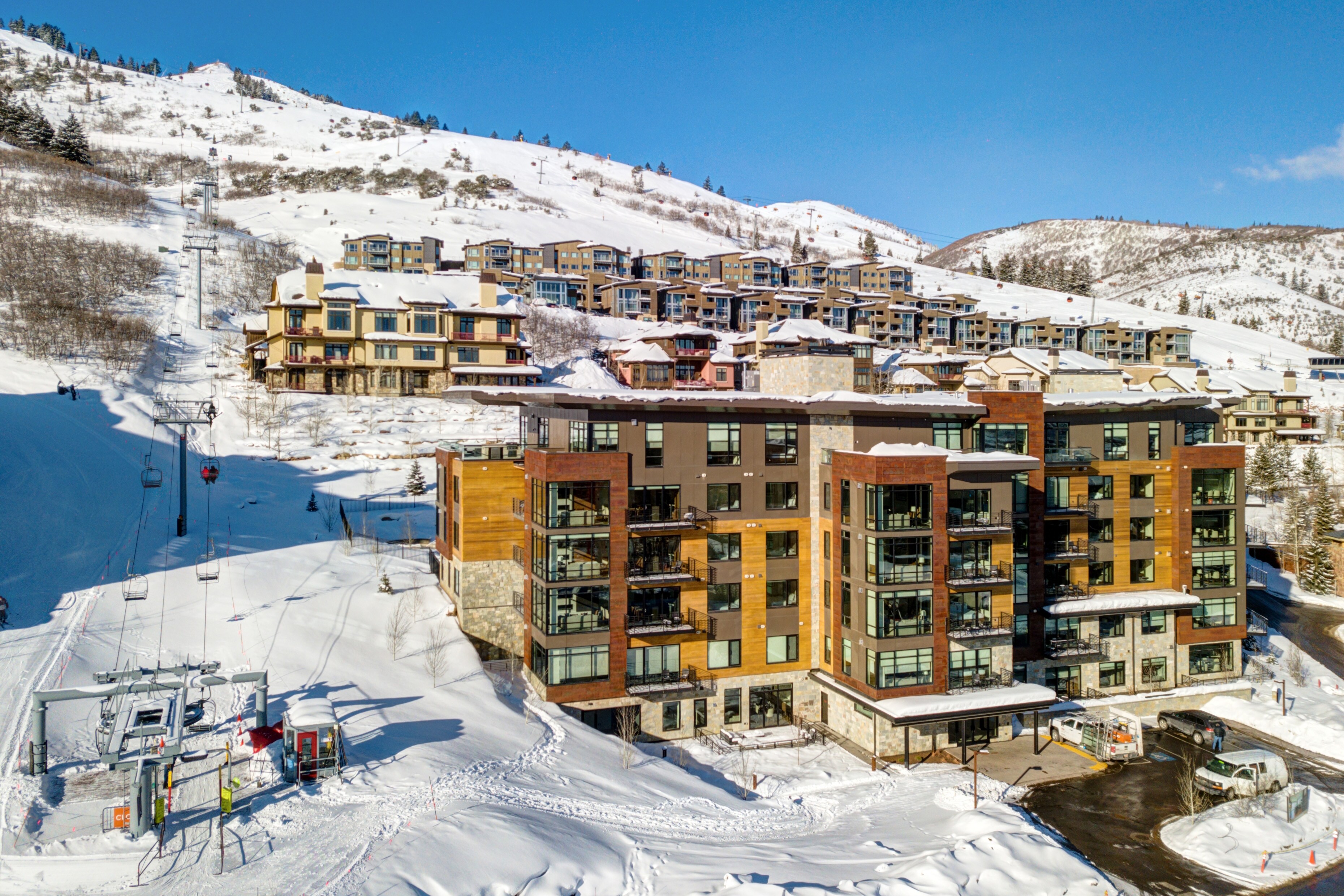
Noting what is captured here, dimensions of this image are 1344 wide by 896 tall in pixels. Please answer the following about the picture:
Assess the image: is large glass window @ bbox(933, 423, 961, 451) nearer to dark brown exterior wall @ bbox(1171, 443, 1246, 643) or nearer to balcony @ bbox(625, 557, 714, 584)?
balcony @ bbox(625, 557, 714, 584)

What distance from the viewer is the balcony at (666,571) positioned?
32.2 metres

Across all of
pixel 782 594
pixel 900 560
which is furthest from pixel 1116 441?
pixel 782 594

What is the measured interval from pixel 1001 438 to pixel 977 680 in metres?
10.4

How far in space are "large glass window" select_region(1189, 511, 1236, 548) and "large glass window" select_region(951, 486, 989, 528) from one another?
13858 millimetres

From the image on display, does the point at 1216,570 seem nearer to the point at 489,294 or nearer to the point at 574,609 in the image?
the point at 574,609

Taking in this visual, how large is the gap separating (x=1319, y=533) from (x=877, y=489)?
4628 cm

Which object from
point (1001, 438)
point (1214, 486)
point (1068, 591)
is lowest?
point (1068, 591)

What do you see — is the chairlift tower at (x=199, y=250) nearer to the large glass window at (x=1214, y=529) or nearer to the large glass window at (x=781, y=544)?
the large glass window at (x=781, y=544)

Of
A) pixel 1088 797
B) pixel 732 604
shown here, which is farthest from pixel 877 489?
pixel 1088 797

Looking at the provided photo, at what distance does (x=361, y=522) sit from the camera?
157 feet

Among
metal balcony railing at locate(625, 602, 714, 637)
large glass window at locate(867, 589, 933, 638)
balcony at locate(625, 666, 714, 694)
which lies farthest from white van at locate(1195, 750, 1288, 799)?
metal balcony railing at locate(625, 602, 714, 637)

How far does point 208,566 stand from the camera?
112 feet

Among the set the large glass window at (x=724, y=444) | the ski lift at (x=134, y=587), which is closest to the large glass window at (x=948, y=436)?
the large glass window at (x=724, y=444)

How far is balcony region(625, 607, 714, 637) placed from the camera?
32.2 meters
